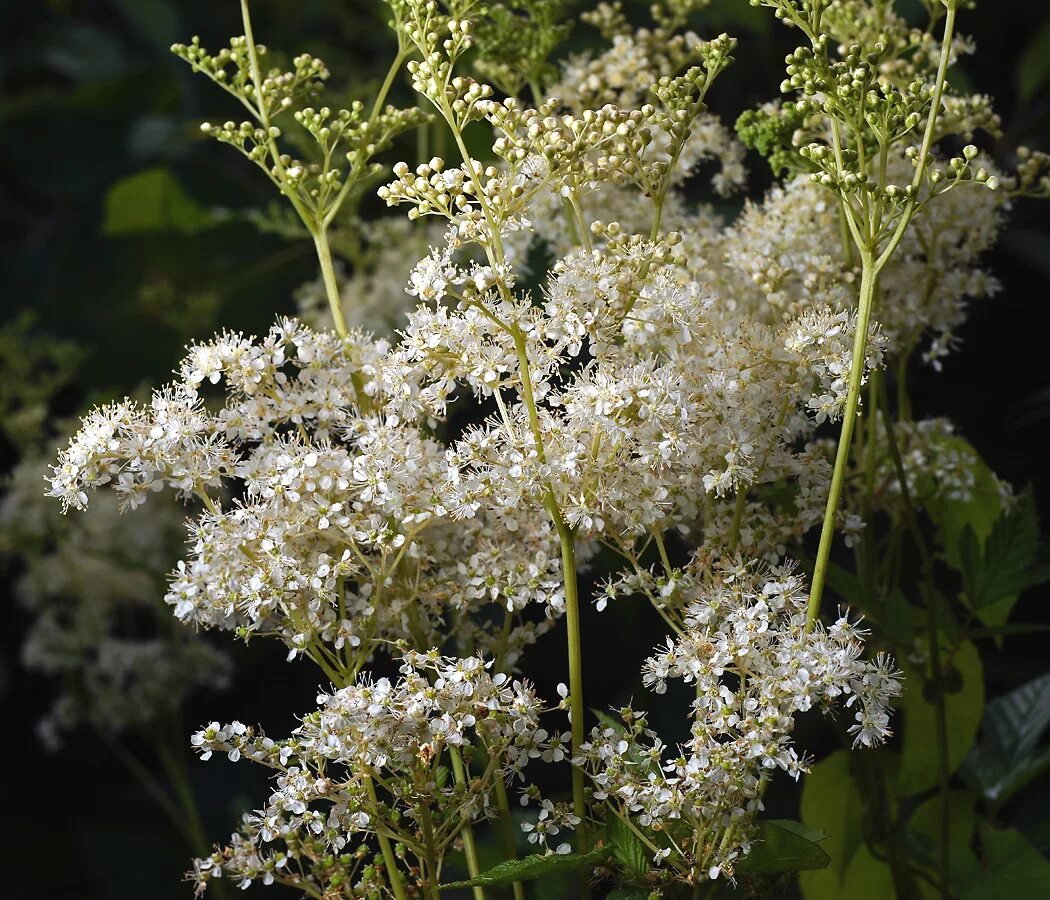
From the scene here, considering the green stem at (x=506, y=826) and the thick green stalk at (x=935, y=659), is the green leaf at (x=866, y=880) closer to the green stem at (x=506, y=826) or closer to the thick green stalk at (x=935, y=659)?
the thick green stalk at (x=935, y=659)

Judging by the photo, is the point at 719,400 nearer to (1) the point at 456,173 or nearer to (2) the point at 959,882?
(1) the point at 456,173

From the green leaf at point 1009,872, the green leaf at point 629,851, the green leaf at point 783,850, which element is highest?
the green leaf at point 629,851

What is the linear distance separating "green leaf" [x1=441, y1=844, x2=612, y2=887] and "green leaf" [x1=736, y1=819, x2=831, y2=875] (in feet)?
0.23

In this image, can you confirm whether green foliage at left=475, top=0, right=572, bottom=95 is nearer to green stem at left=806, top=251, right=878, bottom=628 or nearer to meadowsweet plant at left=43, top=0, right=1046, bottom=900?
meadowsweet plant at left=43, top=0, right=1046, bottom=900

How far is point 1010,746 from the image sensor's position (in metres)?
0.87

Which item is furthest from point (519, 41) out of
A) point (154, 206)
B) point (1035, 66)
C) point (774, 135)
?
point (154, 206)

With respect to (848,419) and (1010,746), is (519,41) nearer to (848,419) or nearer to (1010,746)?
(848,419)

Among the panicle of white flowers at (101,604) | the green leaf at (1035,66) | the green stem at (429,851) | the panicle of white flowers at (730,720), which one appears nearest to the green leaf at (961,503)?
the panicle of white flowers at (730,720)

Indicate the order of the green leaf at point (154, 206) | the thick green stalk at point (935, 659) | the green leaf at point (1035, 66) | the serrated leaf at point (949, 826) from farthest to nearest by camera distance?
1. the green leaf at point (154, 206)
2. the green leaf at point (1035, 66)
3. the serrated leaf at point (949, 826)
4. the thick green stalk at point (935, 659)

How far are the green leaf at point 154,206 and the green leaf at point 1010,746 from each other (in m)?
1.17

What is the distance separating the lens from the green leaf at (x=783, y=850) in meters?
0.50

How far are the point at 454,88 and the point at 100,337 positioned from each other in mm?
1191

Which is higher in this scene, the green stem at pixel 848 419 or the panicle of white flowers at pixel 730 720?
the green stem at pixel 848 419

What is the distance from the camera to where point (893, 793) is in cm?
76
